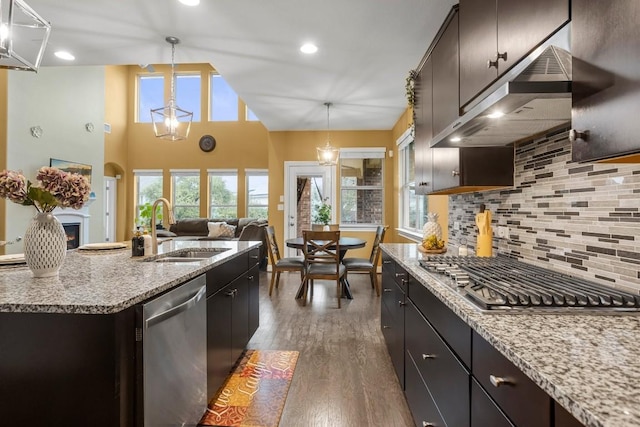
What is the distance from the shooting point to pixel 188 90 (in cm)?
898

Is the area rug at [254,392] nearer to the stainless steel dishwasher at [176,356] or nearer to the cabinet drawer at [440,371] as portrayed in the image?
the stainless steel dishwasher at [176,356]

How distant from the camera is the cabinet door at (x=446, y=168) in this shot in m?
2.02

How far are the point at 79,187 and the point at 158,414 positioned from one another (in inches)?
40.4

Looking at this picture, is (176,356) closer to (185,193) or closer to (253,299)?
(253,299)

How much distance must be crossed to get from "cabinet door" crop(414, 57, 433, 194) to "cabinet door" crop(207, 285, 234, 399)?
171 cm

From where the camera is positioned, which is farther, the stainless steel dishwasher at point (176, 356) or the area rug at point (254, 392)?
the area rug at point (254, 392)

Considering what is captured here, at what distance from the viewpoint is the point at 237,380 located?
230 centimetres

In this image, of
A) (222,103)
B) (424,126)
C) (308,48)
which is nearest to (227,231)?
(222,103)

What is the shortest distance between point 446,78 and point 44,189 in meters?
2.23

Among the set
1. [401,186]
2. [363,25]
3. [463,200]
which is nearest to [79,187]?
[363,25]

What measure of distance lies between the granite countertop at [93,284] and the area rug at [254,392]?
87cm

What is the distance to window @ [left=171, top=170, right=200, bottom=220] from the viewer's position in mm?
8742

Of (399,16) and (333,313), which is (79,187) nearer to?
(399,16)

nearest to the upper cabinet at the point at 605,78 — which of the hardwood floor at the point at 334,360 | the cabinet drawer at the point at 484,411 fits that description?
the cabinet drawer at the point at 484,411
